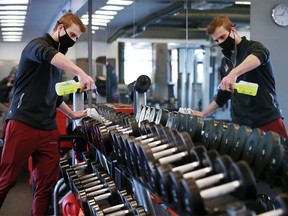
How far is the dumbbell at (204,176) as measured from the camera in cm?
114

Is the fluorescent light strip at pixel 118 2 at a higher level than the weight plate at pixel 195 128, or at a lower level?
higher

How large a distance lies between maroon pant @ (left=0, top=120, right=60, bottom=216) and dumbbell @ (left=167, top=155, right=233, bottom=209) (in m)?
1.53

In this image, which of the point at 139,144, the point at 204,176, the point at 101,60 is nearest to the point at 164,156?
the point at 139,144

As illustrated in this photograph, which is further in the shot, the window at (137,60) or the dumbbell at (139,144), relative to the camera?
Answer: the window at (137,60)

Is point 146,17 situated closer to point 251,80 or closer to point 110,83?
point 110,83

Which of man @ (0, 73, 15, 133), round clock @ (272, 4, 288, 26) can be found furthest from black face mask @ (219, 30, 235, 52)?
man @ (0, 73, 15, 133)

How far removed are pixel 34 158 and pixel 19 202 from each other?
1548 mm

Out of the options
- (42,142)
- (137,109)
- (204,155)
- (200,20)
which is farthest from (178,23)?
(204,155)

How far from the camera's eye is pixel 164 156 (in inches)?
58.2

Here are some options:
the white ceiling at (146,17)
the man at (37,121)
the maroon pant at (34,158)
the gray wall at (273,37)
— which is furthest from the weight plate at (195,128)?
the white ceiling at (146,17)

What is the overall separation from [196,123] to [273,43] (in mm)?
3839

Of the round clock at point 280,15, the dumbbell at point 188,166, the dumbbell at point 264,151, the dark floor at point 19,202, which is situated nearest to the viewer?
the dumbbell at point 188,166

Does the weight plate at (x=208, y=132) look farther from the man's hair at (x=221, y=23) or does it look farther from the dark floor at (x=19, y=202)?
the dark floor at (x=19, y=202)

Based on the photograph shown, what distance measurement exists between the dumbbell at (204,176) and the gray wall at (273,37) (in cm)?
433
